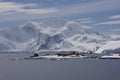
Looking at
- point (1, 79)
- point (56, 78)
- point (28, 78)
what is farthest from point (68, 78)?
point (1, 79)

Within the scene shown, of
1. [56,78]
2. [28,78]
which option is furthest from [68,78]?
[28,78]

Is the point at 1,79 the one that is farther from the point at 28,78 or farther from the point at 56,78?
the point at 56,78

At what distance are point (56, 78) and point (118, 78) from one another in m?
13.0

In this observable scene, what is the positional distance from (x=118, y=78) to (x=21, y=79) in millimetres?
20024

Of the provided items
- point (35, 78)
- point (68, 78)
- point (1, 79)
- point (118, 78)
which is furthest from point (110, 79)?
point (1, 79)

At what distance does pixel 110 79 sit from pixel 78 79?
6347 millimetres

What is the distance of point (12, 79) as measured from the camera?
81312 millimetres

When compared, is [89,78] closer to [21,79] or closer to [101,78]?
[101,78]

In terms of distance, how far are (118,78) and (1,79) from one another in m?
24.3

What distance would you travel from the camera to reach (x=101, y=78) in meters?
79.4

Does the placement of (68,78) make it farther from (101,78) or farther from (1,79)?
(1,79)

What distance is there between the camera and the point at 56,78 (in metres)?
81.4

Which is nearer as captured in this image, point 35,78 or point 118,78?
point 118,78

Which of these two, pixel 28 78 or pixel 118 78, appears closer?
pixel 118 78
